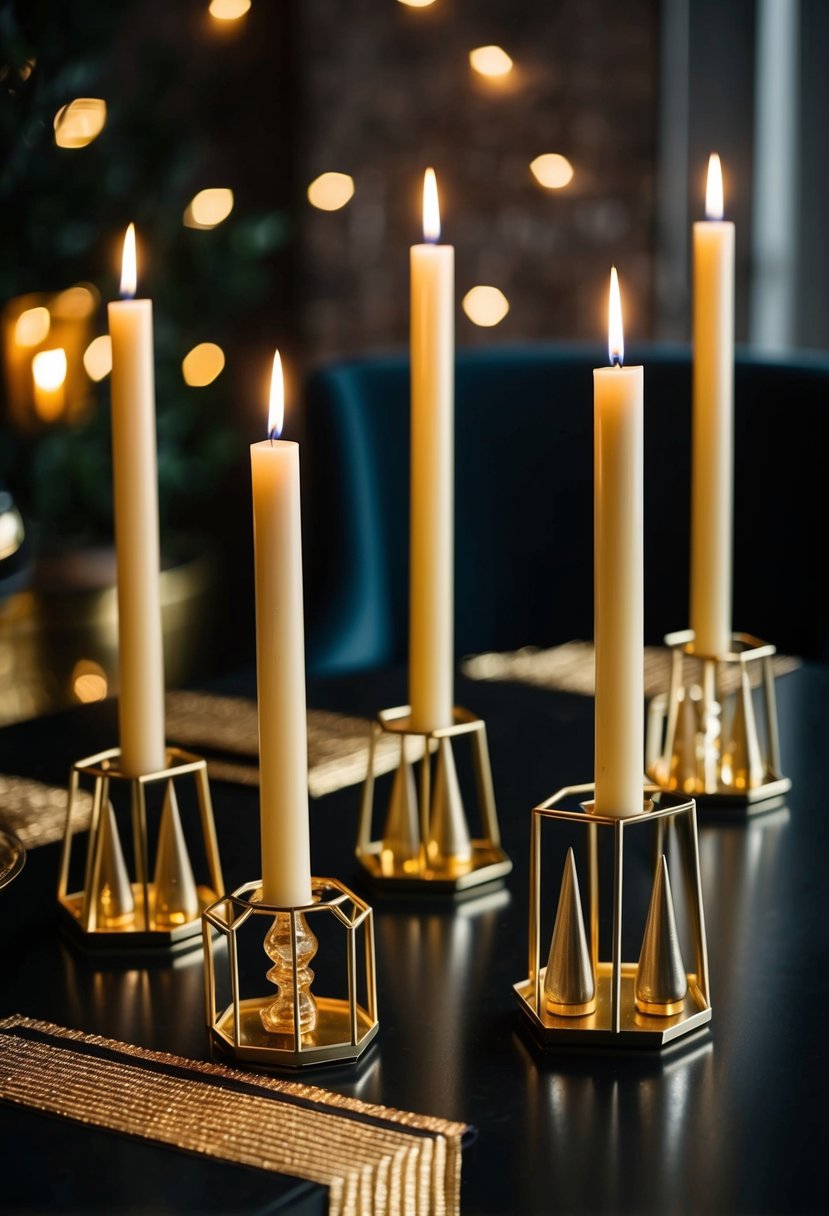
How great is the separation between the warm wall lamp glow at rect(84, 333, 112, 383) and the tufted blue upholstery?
1280mm

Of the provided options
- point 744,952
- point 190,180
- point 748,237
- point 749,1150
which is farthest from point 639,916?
point 190,180

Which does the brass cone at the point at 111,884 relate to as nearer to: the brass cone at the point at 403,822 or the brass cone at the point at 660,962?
the brass cone at the point at 403,822

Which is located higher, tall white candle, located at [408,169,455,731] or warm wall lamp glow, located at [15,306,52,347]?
warm wall lamp glow, located at [15,306,52,347]

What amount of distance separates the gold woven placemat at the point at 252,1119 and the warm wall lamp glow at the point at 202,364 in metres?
2.57

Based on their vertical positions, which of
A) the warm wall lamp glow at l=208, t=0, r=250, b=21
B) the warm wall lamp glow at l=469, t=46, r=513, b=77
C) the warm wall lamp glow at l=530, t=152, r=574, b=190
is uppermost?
the warm wall lamp glow at l=208, t=0, r=250, b=21

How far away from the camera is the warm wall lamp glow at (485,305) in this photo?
318 centimetres

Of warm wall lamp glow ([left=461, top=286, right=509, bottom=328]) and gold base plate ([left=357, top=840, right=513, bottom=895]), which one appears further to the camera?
warm wall lamp glow ([left=461, top=286, right=509, bottom=328])

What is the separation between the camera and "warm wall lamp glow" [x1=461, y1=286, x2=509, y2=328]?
3182 millimetres

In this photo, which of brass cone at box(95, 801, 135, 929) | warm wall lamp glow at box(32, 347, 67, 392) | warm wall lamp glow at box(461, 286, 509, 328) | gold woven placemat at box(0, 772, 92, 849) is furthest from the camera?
warm wall lamp glow at box(461, 286, 509, 328)

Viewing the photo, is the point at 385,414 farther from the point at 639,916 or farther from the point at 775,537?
the point at 639,916

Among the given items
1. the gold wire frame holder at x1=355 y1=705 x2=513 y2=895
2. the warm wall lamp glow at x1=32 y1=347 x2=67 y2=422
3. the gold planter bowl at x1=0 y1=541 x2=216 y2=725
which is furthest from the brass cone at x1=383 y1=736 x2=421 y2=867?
the warm wall lamp glow at x1=32 y1=347 x2=67 y2=422

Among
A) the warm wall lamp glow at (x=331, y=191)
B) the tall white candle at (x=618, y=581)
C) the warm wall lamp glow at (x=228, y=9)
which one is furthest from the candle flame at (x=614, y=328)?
the warm wall lamp glow at (x=228, y=9)

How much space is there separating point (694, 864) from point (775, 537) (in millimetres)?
1083

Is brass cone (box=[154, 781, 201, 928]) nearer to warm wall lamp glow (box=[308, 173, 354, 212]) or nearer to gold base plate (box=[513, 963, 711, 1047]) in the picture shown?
gold base plate (box=[513, 963, 711, 1047])
